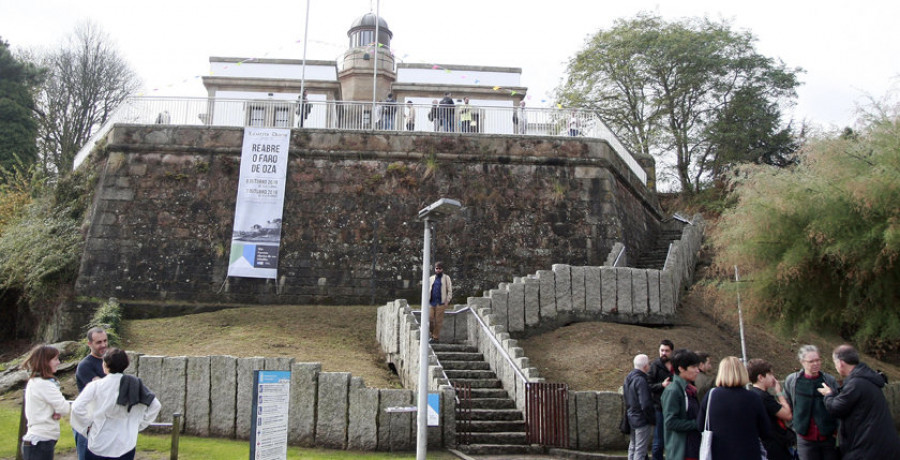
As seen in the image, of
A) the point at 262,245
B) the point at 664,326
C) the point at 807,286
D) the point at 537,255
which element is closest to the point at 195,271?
the point at 262,245

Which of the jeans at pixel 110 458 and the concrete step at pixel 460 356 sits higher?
the concrete step at pixel 460 356

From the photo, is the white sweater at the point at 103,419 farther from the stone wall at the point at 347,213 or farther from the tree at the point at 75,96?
the tree at the point at 75,96

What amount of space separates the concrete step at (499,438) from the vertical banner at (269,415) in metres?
3.78

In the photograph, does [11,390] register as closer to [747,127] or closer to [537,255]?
[537,255]

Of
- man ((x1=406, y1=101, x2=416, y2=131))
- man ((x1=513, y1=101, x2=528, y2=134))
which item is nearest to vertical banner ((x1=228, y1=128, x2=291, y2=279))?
man ((x1=406, y1=101, x2=416, y2=131))

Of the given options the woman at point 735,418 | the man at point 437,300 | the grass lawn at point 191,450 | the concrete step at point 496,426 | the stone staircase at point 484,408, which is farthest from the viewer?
the man at point 437,300

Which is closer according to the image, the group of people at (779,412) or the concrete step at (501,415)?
the group of people at (779,412)

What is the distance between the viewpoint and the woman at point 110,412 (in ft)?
18.9

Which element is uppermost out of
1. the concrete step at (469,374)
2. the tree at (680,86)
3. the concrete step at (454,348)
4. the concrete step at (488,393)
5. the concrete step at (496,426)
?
the tree at (680,86)

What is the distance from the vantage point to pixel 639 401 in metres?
7.57

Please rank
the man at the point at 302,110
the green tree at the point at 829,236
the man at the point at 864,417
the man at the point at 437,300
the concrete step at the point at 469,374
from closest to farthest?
the man at the point at 864,417
the green tree at the point at 829,236
the concrete step at the point at 469,374
the man at the point at 437,300
the man at the point at 302,110

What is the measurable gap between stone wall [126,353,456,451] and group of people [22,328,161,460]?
3.69 meters

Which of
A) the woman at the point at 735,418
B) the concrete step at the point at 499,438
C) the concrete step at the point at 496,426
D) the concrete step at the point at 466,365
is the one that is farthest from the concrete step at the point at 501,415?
the woman at the point at 735,418

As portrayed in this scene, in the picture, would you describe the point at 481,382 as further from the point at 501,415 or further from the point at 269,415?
the point at 269,415
